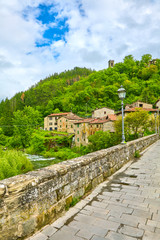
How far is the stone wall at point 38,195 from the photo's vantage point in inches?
89.4

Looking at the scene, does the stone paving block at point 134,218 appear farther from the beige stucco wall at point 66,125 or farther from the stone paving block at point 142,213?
the beige stucco wall at point 66,125

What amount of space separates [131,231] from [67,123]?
51.2 m

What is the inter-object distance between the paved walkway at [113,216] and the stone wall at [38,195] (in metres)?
0.21

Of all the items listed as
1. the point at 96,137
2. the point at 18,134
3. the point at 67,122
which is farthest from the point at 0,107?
the point at 96,137

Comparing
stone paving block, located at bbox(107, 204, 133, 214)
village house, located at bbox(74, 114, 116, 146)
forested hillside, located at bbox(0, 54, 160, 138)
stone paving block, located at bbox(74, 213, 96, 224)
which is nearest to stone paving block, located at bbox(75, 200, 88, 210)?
stone paving block, located at bbox(74, 213, 96, 224)

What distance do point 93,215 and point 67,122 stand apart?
50585 millimetres

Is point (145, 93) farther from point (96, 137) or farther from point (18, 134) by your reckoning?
point (18, 134)

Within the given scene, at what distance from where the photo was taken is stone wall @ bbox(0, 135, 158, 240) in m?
2.27

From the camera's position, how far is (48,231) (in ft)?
8.95

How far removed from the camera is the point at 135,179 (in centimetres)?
574

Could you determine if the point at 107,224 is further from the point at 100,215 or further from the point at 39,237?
the point at 39,237

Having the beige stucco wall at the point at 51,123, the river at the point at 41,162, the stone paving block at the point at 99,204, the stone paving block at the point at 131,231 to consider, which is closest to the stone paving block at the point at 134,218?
the stone paving block at the point at 131,231

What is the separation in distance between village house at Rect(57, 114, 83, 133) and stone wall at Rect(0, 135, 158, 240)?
45.3 metres

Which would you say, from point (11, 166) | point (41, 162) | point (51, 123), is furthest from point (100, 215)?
point (51, 123)
